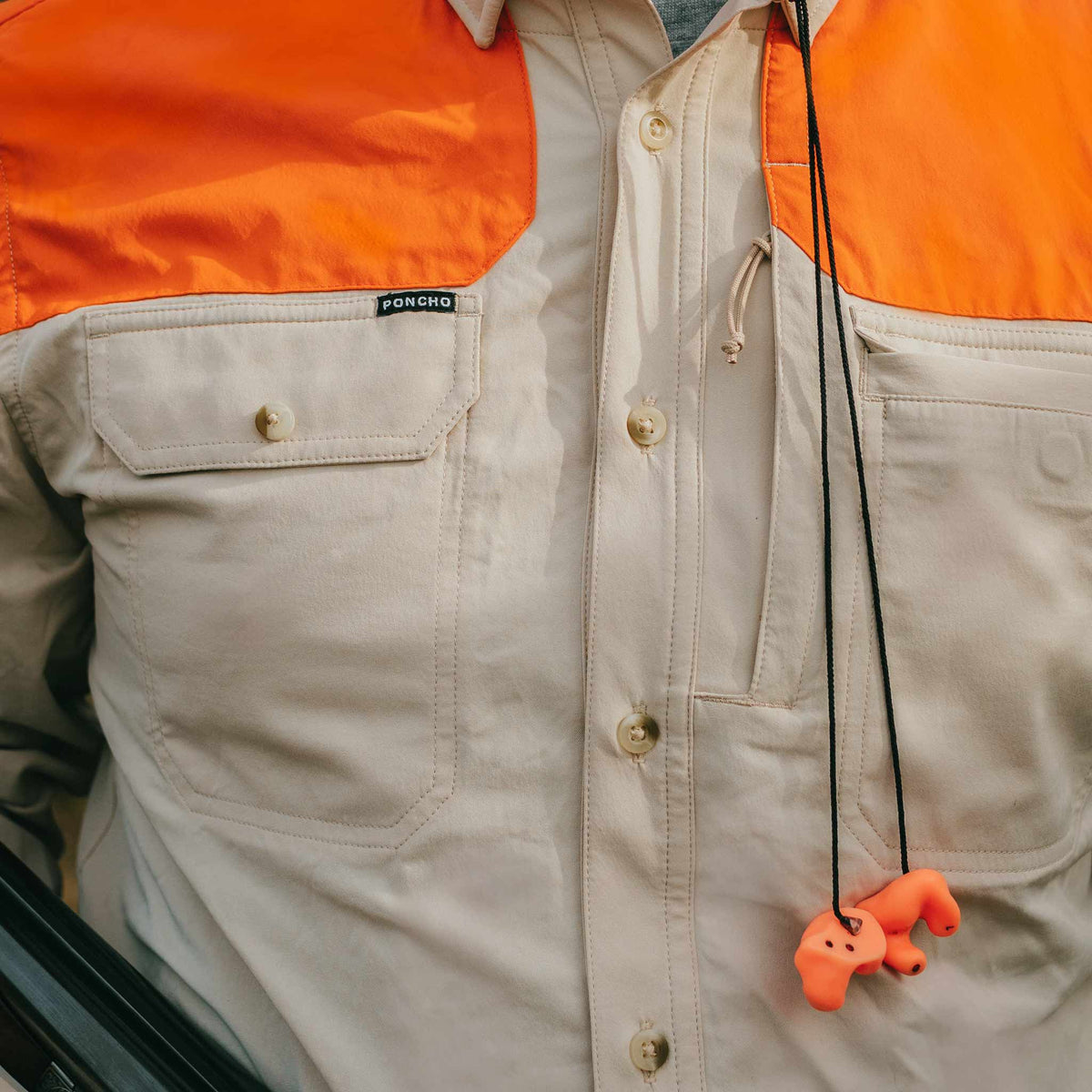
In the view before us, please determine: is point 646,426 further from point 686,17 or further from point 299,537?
point 686,17

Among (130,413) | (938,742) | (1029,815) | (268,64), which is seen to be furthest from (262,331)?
(1029,815)

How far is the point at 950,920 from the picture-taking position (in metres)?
0.79

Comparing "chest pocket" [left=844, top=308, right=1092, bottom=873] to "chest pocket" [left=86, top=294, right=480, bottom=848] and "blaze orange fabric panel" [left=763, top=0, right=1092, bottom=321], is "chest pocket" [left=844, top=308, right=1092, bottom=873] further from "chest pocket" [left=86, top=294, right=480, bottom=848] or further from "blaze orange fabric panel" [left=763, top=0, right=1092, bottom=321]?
"chest pocket" [left=86, top=294, right=480, bottom=848]

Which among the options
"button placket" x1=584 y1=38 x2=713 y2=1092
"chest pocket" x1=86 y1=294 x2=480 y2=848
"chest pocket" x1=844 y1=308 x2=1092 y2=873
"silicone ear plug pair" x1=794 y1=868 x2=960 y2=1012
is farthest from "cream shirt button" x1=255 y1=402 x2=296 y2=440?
"silicone ear plug pair" x1=794 y1=868 x2=960 y2=1012

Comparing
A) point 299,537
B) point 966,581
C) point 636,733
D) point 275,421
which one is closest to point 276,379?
point 275,421

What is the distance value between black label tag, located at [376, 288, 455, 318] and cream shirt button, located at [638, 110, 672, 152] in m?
0.21

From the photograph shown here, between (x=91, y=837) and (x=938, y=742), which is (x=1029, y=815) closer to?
(x=938, y=742)

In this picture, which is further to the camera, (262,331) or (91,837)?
(91,837)

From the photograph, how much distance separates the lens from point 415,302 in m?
0.86

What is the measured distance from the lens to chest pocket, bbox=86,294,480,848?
83 cm

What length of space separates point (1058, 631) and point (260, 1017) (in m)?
0.76

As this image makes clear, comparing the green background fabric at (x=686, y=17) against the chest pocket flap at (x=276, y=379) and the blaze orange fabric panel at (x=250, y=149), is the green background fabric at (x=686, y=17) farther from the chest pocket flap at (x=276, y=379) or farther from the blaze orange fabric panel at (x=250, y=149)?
the chest pocket flap at (x=276, y=379)

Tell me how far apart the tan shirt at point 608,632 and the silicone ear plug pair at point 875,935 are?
35 millimetres

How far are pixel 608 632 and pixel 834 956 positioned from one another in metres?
0.30
